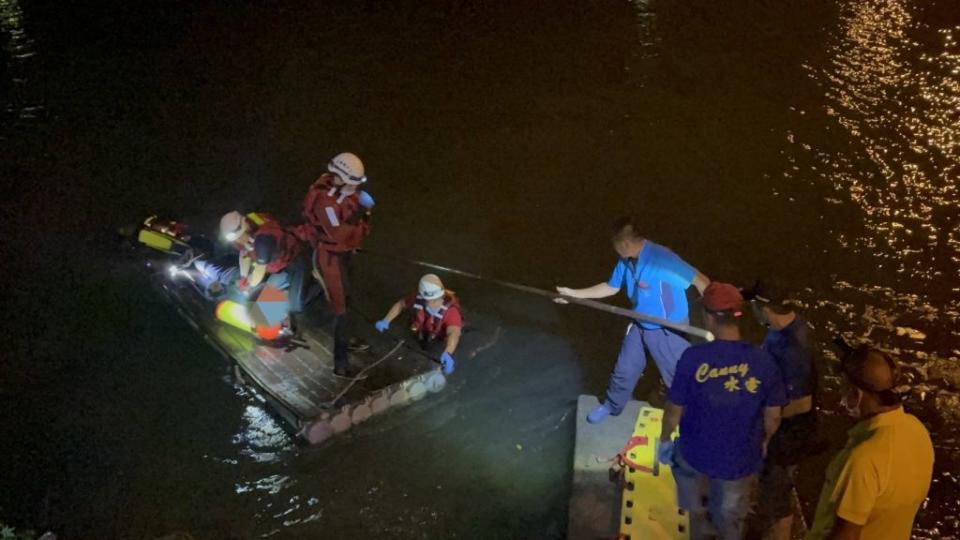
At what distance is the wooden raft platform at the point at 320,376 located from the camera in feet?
21.1

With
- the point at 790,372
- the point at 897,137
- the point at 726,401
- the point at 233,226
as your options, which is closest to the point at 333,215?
the point at 233,226

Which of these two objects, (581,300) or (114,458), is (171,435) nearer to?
(114,458)

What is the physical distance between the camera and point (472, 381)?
7.16 m

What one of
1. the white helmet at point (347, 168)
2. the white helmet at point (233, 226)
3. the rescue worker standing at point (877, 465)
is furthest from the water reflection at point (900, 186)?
the white helmet at point (233, 226)

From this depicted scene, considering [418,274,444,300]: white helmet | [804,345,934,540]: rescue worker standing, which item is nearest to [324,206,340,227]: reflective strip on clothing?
[418,274,444,300]: white helmet

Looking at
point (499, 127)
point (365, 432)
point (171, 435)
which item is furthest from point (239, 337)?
point (499, 127)

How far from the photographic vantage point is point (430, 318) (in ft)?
23.7

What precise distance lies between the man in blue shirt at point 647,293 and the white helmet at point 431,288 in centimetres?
163

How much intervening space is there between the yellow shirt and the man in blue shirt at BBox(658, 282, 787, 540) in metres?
0.68

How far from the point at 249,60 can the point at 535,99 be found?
6312mm

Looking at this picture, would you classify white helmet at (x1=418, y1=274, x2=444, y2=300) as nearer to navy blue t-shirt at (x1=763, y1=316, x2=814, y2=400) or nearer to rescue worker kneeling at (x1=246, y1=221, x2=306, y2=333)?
rescue worker kneeling at (x1=246, y1=221, x2=306, y2=333)

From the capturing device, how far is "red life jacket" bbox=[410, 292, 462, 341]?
283 inches

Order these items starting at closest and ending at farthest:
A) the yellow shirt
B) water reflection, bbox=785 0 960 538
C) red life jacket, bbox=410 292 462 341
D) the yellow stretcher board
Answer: the yellow shirt
the yellow stretcher board
water reflection, bbox=785 0 960 538
red life jacket, bbox=410 292 462 341

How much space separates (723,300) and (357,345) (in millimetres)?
3759
